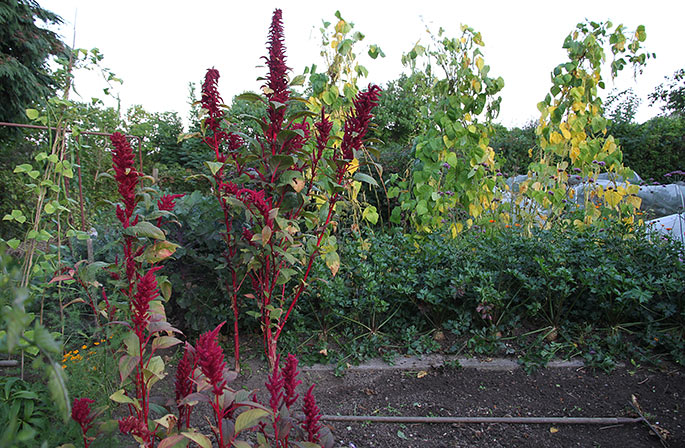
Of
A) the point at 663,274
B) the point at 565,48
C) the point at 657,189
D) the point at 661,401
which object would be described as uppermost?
the point at 565,48

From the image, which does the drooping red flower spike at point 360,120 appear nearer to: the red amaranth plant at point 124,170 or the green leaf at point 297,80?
the green leaf at point 297,80

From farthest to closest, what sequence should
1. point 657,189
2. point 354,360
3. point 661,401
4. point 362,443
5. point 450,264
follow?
1. point 657,189
2. point 450,264
3. point 354,360
4. point 661,401
5. point 362,443

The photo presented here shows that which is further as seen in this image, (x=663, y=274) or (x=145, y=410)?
(x=663, y=274)

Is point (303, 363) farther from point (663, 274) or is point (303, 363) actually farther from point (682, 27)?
point (682, 27)

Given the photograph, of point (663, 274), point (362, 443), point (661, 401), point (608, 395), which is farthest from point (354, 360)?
point (663, 274)

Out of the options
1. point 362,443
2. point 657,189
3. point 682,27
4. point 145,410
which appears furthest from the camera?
point 657,189

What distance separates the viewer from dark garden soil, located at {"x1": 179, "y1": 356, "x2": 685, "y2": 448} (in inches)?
72.9

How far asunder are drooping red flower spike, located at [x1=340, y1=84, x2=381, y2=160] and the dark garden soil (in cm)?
120

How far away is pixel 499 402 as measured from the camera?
7.01 ft

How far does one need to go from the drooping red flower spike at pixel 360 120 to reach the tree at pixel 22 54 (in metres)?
6.70

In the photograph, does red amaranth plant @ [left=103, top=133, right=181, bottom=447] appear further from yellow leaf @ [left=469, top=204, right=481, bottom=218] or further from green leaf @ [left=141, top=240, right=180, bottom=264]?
yellow leaf @ [left=469, top=204, right=481, bottom=218]

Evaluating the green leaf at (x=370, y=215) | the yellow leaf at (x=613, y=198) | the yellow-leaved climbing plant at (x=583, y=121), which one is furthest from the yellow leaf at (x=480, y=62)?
the yellow leaf at (x=613, y=198)

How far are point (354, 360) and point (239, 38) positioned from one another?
255 cm

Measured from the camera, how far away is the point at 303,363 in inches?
96.7
